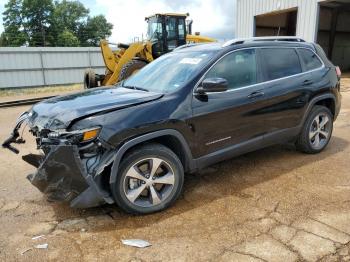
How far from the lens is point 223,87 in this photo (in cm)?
387

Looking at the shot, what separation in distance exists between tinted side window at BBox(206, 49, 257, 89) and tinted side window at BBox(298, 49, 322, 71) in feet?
3.57

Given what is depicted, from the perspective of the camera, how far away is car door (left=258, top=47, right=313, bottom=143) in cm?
456

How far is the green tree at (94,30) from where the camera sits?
6725cm

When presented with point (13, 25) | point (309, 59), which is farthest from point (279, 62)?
point (13, 25)

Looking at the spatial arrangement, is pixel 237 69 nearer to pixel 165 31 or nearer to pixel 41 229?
pixel 41 229

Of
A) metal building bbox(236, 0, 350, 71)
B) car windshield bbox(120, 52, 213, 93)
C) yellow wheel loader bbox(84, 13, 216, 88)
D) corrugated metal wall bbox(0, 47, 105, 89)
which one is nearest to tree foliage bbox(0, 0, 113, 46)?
corrugated metal wall bbox(0, 47, 105, 89)

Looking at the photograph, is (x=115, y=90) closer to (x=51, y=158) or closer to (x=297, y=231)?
(x=51, y=158)

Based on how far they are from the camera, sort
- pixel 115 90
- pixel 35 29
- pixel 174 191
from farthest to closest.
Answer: pixel 35 29 < pixel 115 90 < pixel 174 191

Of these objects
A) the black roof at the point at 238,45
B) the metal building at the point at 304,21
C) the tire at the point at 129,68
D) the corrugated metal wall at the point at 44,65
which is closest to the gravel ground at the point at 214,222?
the black roof at the point at 238,45

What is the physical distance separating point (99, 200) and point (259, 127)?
7.54 ft

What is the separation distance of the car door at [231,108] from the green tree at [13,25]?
56.0 meters

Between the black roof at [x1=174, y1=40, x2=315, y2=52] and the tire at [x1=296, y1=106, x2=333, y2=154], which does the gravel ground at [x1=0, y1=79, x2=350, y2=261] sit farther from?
the black roof at [x1=174, y1=40, x2=315, y2=52]

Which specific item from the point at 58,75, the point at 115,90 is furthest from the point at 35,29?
Answer: the point at 115,90

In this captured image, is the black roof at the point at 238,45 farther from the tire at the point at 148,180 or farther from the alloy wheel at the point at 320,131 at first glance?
the tire at the point at 148,180
